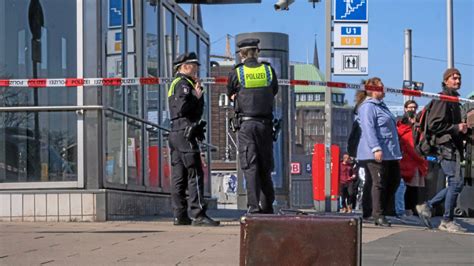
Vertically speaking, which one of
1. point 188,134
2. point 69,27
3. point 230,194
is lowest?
point 230,194

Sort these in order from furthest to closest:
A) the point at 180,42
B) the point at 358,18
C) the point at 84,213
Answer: the point at 358,18, the point at 180,42, the point at 84,213

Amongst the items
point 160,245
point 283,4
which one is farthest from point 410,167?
point 283,4

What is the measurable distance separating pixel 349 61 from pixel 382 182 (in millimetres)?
8551

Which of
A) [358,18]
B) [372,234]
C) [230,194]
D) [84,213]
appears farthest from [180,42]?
[230,194]

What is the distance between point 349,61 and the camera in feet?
58.2

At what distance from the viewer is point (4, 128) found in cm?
987

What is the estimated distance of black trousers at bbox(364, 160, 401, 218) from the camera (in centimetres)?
944

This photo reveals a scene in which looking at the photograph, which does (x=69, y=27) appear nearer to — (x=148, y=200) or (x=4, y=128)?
(x=4, y=128)

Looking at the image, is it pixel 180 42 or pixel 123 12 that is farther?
pixel 180 42

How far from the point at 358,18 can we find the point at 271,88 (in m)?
9.86

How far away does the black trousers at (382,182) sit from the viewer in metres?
9.44

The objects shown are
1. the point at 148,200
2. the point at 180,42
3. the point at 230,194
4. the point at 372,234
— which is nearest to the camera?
the point at 372,234

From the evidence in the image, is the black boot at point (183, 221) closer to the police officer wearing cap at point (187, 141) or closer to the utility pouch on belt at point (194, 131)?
the police officer wearing cap at point (187, 141)

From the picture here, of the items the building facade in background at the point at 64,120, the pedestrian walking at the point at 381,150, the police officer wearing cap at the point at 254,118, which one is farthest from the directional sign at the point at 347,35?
the police officer wearing cap at the point at 254,118
